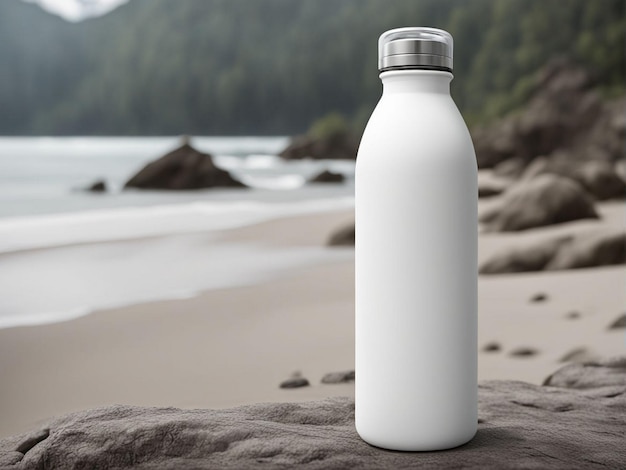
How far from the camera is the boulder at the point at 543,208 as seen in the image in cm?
537

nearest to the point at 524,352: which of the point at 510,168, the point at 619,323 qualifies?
the point at 619,323

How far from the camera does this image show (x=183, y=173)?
6848 mm

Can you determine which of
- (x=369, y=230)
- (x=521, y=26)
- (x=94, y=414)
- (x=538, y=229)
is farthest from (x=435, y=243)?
(x=521, y=26)

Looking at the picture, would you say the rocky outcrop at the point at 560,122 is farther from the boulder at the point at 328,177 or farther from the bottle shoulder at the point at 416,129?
the bottle shoulder at the point at 416,129

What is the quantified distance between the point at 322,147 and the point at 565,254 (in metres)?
3.91

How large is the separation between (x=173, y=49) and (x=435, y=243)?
19.1 ft

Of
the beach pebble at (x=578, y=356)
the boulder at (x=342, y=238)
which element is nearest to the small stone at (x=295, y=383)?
the beach pebble at (x=578, y=356)

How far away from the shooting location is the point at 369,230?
134 cm

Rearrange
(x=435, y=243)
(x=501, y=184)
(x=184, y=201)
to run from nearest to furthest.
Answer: (x=435, y=243), (x=184, y=201), (x=501, y=184)

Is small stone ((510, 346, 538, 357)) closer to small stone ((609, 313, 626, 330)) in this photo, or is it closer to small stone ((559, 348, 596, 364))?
small stone ((559, 348, 596, 364))

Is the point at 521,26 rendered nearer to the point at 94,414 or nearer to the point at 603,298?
the point at 603,298

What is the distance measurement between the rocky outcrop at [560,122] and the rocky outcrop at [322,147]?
359 centimetres

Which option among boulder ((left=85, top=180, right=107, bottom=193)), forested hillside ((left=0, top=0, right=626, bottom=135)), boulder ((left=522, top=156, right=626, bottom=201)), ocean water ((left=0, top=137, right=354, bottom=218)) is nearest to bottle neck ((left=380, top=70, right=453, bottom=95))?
ocean water ((left=0, top=137, right=354, bottom=218))

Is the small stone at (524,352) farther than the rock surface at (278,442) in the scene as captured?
Yes
